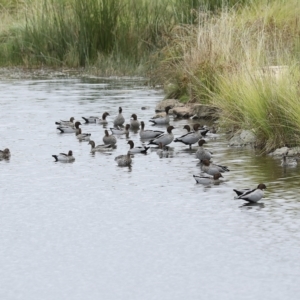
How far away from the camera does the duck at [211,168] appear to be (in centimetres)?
1570

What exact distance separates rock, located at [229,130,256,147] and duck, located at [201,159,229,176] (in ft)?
8.42

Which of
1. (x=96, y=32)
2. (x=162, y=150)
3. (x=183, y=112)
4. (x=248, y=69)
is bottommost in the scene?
(x=162, y=150)

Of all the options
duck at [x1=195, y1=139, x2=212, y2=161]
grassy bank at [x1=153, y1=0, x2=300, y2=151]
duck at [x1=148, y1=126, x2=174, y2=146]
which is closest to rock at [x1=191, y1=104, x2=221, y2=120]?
grassy bank at [x1=153, y1=0, x2=300, y2=151]

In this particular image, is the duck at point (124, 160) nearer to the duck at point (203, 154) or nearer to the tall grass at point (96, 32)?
the duck at point (203, 154)

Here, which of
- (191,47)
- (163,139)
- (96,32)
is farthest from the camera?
(96,32)

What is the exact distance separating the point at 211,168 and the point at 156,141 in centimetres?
Answer: 327

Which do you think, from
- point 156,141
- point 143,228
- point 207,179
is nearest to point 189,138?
point 156,141

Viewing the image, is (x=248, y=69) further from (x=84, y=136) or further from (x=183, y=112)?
(x=183, y=112)

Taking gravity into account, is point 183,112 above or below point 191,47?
below

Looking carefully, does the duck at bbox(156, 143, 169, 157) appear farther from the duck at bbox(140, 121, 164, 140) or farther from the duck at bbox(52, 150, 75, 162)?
the duck at bbox(52, 150, 75, 162)

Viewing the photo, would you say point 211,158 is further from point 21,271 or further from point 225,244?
point 21,271

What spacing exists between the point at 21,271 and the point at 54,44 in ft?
80.4

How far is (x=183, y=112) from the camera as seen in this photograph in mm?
23219

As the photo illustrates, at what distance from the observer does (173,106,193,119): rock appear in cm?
2317
